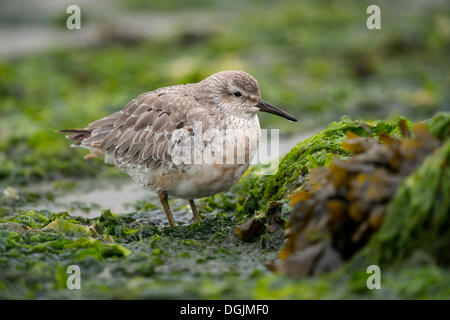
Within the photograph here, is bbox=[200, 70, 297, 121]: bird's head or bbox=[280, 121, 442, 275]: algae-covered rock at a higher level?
bbox=[200, 70, 297, 121]: bird's head

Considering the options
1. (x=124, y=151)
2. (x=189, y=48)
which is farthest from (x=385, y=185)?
(x=189, y=48)

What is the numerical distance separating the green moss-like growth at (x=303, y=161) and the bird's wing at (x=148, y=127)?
81cm

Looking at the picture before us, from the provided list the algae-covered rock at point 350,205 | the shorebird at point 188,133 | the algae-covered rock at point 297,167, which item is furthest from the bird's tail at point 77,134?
the algae-covered rock at point 350,205

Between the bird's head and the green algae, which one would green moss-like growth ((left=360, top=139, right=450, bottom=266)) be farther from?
the bird's head

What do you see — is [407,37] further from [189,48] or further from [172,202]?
[172,202]

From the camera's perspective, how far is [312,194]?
425cm

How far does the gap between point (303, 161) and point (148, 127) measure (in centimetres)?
162

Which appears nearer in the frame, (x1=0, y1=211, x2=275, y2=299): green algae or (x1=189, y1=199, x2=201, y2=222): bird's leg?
(x1=0, y1=211, x2=275, y2=299): green algae

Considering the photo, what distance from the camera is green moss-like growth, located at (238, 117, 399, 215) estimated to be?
204 inches

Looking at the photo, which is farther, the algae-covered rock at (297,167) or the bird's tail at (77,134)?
the bird's tail at (77,134)

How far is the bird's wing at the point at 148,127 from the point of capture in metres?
5.77

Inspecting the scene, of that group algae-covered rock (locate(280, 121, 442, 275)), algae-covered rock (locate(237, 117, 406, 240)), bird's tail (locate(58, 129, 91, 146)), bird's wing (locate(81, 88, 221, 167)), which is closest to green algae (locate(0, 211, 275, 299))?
algae-covered rock (locate(237, 117, 406, 240))

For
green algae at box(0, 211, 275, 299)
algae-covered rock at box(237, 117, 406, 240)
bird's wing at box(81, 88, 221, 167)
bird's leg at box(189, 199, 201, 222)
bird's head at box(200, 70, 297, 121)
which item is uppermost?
bird's head at box(200, 70, 297, 121)

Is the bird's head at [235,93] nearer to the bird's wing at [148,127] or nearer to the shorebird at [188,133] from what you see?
the shorebird at [188,133]
